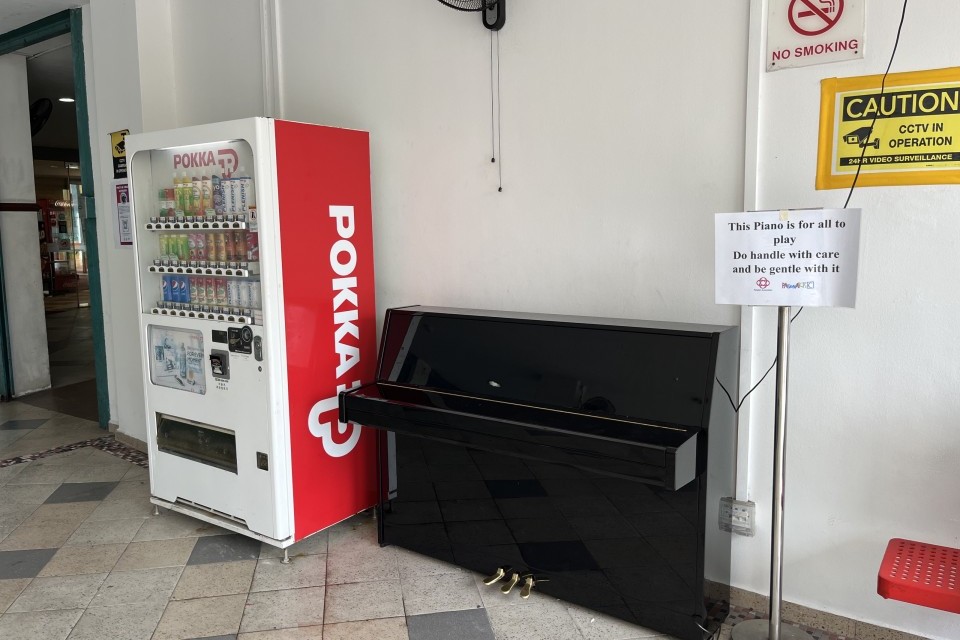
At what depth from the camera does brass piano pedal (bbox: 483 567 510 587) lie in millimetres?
2716

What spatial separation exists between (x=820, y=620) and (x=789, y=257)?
4.19 ft

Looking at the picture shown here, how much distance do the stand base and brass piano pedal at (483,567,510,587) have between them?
0.83 metres

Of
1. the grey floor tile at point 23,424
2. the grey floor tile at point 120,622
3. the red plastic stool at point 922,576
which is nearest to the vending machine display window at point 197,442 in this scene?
the grey floor tile at point 120,622

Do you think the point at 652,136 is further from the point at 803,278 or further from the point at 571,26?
the point at 803,278

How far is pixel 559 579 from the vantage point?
266cm

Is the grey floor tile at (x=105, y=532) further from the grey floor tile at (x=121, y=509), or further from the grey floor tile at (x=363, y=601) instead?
the grey floor tile at (x=363, y=601)

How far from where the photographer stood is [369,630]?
2527mm

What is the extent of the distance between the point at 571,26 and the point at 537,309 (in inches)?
Answer: 44.1

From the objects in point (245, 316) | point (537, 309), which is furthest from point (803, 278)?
point (245, 316)

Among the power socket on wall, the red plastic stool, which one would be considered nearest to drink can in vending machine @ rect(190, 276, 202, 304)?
the power socket on wall

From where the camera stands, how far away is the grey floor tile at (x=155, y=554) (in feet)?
10.0

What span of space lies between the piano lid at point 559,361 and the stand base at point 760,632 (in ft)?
2.45

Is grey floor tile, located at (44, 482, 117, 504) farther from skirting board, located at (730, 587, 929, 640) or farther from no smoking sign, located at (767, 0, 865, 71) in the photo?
no smoking sign, located at (767, 0, 865, 71)

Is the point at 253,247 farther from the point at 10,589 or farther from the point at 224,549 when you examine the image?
the point at 10,589
